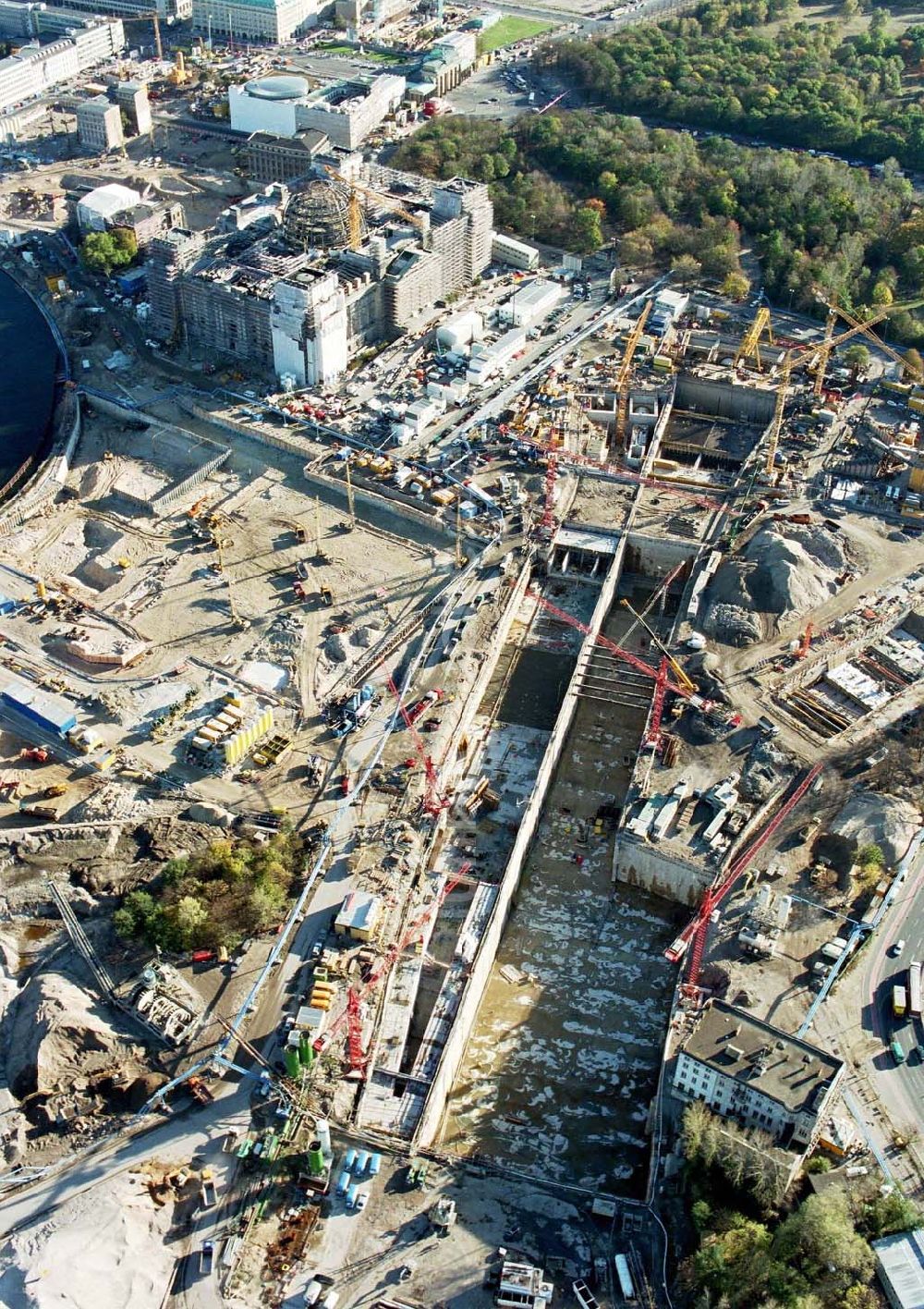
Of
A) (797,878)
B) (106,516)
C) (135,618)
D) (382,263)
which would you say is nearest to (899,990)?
(797,878)

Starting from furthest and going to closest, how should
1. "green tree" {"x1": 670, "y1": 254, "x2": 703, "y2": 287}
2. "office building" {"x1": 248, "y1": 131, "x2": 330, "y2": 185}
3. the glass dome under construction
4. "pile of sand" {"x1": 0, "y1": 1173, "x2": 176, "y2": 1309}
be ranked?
the glass dome under construction
"office building" {"x1": 248, "y1": 131, "x2": 330, "y2": 185}
"green tree" {"x1": 670, "y1": 254, "x2": 703, "y2": 287}
"pile of sand" {"x1": 0, "y1": 1173, "x2": 176, "y2": 1309}

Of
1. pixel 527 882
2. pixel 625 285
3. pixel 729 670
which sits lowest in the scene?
pixel 527 882

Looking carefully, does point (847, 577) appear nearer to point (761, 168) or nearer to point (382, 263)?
point (382, 263)

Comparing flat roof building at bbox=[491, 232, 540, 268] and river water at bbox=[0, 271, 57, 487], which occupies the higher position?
flat roof building at bbox=[491, 232, 540, 268]

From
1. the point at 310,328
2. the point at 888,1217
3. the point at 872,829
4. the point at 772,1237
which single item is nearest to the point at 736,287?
the point at 310,328

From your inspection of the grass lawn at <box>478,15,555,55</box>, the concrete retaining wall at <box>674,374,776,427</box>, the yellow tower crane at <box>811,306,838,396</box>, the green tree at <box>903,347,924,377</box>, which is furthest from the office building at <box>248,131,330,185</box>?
the green tree at <box>903,347,924,377</box>

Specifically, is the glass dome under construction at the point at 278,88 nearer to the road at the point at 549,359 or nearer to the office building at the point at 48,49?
the office building at the point at 48,49

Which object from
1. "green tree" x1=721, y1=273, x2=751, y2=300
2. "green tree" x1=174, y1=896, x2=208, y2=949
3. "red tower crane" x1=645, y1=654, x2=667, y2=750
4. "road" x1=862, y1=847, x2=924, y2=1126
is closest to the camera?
"road" x1=862, y1=847, x2=924, y2=1126

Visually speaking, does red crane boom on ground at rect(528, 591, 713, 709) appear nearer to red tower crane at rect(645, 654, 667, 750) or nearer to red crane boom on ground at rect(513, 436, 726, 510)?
red tower crane at rect(645, 654, 667, 750)
